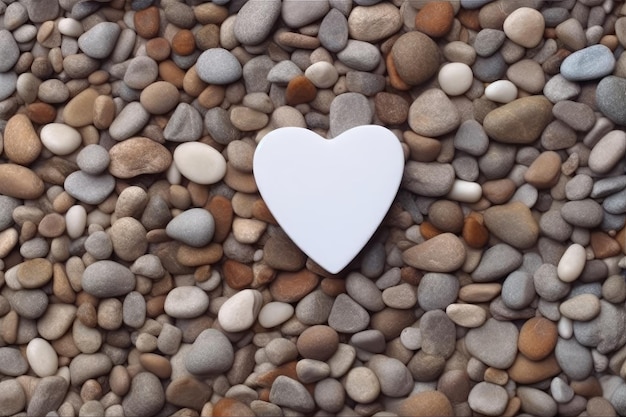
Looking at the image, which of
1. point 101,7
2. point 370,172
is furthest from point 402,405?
point 101,7

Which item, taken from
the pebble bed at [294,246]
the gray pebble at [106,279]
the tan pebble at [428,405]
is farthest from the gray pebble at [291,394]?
the gray pebble at [106,279]

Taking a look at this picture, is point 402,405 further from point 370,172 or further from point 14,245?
point 14,245

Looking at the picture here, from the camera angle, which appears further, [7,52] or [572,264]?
[7,52]

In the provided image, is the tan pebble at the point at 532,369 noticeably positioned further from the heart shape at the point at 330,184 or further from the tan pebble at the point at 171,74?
the tan pebble at the point at 171,74

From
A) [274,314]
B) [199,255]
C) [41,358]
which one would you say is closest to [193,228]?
[199,255]

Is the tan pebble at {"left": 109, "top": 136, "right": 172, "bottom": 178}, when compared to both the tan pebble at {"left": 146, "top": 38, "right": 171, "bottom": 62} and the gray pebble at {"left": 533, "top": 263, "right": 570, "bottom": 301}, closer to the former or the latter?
the tan pebble at {"left": 146, "top": 38, "right": 171, "bottom": 62}

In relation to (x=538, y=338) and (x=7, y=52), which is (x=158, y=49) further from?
(x=538, y=338)
